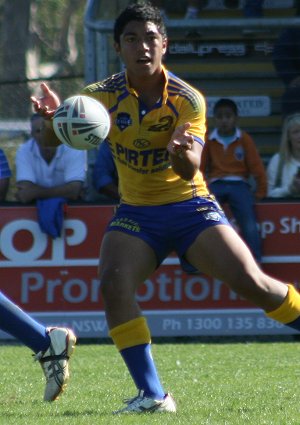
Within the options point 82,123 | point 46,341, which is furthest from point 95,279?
point 82,123

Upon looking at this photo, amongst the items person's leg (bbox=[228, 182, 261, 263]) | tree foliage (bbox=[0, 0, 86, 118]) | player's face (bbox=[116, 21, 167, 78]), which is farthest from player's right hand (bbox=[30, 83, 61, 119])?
tree foliage (bbox=[0, 0, 86, 118])

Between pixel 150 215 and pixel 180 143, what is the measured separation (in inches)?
24.7

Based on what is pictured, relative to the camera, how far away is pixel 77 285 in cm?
955

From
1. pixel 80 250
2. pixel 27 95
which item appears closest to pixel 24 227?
pixel 80 250

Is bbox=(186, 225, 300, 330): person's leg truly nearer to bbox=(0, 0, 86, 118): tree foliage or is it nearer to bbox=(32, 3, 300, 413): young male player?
bbox=(32, 3, 300, 413): young male player

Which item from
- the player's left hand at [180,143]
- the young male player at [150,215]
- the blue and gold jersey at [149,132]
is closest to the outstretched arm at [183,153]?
the player's left hand at [180,143]

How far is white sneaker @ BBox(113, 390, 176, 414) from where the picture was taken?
17.8 feet

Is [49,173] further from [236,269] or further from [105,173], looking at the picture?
[236,269]

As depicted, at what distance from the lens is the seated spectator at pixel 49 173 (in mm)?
9570

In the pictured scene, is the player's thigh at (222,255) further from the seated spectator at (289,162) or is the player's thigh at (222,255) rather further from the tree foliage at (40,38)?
the tree foliage at (40,38)

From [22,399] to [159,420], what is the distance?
1.15 metres

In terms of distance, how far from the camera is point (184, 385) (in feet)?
22.1

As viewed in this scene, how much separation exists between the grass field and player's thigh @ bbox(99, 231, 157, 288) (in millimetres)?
654

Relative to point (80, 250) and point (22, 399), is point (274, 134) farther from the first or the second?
point (22, 399)
